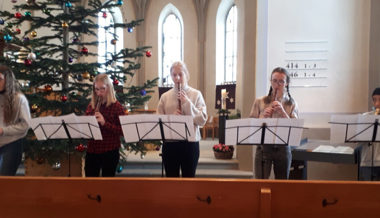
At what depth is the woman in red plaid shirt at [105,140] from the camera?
8.92 feet

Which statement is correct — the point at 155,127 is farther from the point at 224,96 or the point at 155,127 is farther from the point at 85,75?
the point at 224,96

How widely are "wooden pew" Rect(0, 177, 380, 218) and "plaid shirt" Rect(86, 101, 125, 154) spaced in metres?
1.05

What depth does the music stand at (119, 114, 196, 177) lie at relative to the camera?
2.47 m

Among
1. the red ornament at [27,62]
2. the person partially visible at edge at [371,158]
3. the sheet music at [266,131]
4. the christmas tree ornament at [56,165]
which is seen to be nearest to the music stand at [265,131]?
the sheet music at [266,131]

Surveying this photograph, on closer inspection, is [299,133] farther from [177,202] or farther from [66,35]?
[66,35]

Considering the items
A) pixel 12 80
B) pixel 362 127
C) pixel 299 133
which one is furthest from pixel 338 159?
pixel 12 80

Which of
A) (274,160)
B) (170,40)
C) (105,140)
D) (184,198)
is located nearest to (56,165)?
(105,140)

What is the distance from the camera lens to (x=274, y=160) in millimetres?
2730

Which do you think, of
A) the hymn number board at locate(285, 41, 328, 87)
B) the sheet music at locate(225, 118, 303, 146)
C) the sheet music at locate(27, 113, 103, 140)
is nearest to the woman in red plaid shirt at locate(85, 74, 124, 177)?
the sheet music at locate(27, 113, 103, 140)

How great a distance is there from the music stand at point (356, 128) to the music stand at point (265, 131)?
443 mm

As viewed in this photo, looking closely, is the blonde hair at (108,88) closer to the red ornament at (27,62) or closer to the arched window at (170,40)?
the red ornament at (27,62)

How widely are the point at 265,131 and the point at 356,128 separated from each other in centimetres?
84

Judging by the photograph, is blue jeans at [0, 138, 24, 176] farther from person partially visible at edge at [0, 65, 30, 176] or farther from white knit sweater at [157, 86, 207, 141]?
white knit sweater at [157, 86, 207, 141]

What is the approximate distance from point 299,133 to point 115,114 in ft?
5.23
